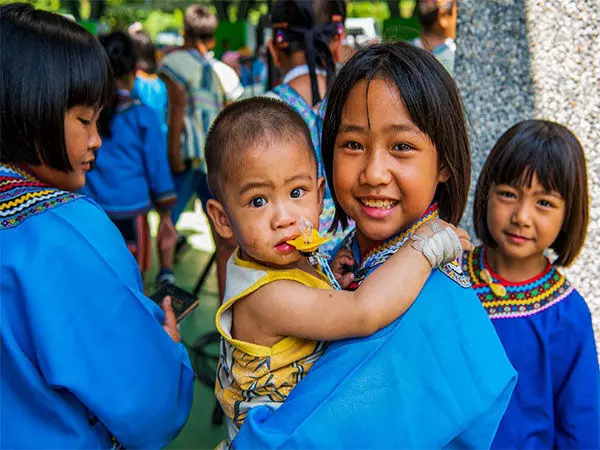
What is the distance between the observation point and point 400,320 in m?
1.17

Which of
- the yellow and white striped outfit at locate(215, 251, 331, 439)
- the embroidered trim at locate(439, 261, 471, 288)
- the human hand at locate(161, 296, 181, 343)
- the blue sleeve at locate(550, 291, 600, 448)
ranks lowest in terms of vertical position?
the blue sleeve at locate(550, 291, 600, 448)

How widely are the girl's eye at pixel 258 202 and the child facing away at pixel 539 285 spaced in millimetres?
928

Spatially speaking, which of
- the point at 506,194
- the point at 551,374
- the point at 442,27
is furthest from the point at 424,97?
the point at 442,27

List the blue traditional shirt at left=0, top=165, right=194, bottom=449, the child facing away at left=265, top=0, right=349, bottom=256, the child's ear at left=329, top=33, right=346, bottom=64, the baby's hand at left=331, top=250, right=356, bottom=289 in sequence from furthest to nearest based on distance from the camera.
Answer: the child's ear at left=329, top=33, right=346, bottom=64
the child facing away at left=265, top=0, right=349, bottom=256
the baby's hand at left=331, top=250, right=356, bottom=289
the blue traditional shirt at left=0, top=165, right=194, bottom=449

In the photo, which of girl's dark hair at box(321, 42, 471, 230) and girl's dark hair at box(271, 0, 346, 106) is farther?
girl's dark hair at box(271, 0, 346, 106)

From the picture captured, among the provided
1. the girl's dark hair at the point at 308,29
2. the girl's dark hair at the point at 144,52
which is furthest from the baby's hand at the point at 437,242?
the girl's dark hair at the point at 144,52

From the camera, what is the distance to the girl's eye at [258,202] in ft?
4.27

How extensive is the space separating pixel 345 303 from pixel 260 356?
0.77ft

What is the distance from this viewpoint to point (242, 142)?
1301 mm

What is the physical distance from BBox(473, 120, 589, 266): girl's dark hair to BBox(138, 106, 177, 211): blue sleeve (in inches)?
109

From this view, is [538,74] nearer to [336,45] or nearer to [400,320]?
[336,45]

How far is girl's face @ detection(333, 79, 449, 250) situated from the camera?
1267mm

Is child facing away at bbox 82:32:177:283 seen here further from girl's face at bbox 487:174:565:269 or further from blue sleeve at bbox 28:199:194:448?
girl's face at bbox 487:174:565:269

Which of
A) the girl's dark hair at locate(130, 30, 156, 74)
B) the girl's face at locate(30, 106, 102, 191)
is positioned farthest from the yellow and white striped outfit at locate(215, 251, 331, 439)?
the girl's dark hair at locate(130, 30, 156, 74)
